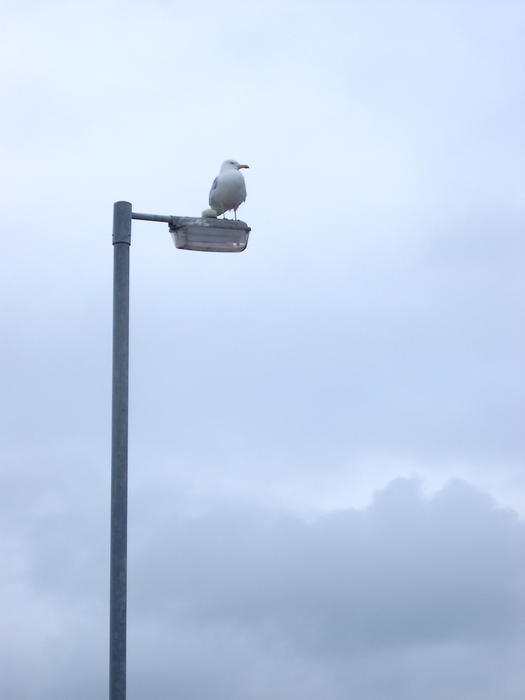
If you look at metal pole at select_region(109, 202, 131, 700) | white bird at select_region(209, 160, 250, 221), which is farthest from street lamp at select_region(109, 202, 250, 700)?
white bird at select_region(209, 160, 250, 221)

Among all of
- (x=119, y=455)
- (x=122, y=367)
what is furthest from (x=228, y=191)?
(x=119, y=455)

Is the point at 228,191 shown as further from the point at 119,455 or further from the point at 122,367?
the point at 119,455

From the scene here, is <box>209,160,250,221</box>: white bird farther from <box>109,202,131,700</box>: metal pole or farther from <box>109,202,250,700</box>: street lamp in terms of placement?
<box>109,202,131,700</box>: metal pole

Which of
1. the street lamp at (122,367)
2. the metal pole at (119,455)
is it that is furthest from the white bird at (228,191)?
the metal pole at (119,455)

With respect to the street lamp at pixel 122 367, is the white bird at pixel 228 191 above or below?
above

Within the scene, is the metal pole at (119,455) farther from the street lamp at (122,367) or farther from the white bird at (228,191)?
the white bird at (228,191)

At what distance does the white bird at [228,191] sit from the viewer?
16031 mm

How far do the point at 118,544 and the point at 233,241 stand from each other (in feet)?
12.6

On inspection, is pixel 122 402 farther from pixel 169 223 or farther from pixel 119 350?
pixel 169 223

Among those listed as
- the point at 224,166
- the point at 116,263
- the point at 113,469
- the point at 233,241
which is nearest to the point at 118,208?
the point at 116,263

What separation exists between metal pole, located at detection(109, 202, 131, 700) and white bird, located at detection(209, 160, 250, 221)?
2812mm

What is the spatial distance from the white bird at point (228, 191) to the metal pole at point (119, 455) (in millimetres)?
2812

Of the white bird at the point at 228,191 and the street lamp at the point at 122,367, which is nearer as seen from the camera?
the street lamp at the point at 122,367

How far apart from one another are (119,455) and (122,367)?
954 mm
